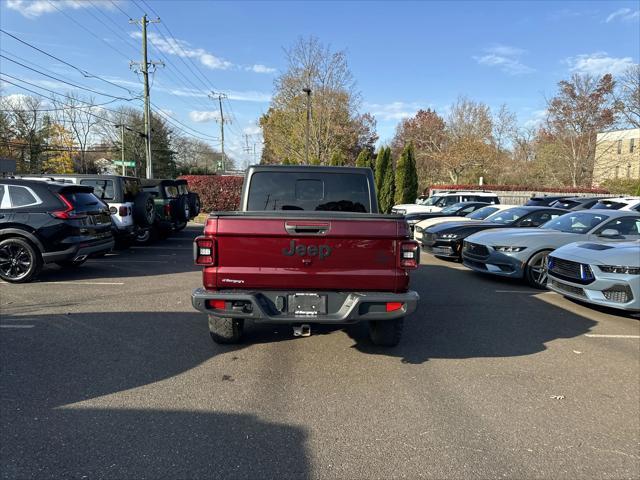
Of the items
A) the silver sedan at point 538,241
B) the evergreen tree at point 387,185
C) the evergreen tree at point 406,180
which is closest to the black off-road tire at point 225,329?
the silver sedan at point 538,241

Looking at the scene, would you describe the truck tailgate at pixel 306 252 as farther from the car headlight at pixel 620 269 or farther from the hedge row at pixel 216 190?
the hedge row at pixel 216 190

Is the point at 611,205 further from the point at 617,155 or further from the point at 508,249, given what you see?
the point at 617,155

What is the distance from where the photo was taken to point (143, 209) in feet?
37.4

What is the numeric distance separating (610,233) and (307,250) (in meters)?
6.06

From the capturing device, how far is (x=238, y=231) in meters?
3.86

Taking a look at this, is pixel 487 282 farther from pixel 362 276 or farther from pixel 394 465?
pixel 394 465

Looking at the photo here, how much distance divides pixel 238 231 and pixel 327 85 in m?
29.0

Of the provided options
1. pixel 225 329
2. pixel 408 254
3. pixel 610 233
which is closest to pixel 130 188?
pixel 225 329

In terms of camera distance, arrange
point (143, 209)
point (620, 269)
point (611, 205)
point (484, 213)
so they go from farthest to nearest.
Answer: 1. point (611, 205)
2. point (484, 213)
3. point (143, 209)
4. point (620, 269)

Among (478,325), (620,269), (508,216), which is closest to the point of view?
(478,325)

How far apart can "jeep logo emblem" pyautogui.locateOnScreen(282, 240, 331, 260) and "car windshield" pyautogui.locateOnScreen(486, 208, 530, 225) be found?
8.09 meters

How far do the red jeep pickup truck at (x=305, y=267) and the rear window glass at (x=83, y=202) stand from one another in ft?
17.2

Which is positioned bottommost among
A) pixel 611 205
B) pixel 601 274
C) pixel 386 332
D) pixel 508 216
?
pixel 386 332

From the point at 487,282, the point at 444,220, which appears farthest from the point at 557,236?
the point at 444,220
